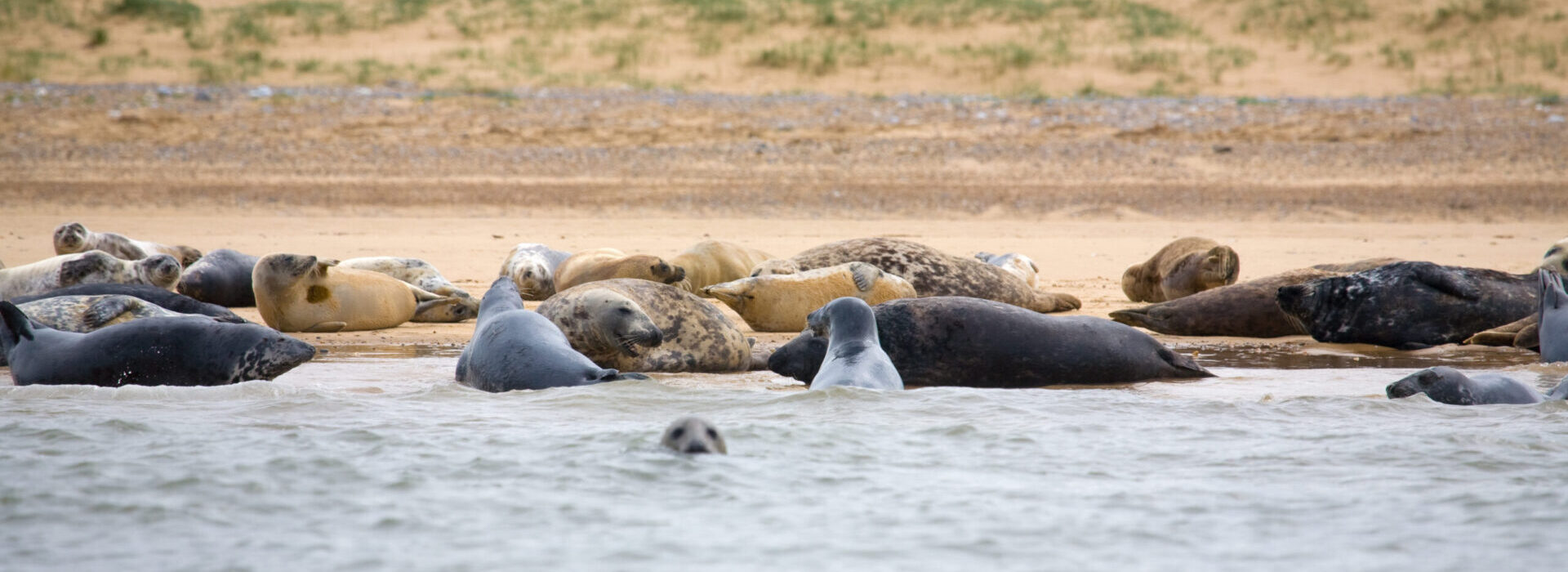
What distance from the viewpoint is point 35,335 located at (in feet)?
15.4

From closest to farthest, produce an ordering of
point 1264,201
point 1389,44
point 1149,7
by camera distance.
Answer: point 1264,201, point 1389,44, point 1149,7

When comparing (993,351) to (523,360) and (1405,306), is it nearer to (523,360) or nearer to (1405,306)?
(523,360)

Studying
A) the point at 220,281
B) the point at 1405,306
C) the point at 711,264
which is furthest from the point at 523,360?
the point at 1405,306

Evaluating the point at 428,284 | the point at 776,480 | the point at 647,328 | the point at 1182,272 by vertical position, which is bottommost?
the point at 776,480

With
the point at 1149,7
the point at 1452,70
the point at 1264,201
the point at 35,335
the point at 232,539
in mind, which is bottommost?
the point at 232,539

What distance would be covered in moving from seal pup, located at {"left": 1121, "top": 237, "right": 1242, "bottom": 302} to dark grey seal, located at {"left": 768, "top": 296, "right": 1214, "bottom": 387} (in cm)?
242

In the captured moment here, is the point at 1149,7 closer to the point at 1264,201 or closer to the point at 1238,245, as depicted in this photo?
the point at 1264,201

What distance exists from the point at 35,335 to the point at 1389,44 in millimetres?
25914

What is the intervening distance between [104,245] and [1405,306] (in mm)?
7233

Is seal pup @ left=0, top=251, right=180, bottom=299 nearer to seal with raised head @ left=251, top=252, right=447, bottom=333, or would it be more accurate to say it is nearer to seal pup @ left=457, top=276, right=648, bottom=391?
seal with raised head @ left=251, top=252, right=447, bottom=333

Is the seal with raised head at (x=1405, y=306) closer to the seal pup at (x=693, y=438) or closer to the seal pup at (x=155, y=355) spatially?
the seal pup at (x=693, y=438)

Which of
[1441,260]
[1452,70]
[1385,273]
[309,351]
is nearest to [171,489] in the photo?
[309,351]

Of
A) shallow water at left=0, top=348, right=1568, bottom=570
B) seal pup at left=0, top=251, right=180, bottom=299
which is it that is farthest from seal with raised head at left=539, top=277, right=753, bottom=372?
seal pup at left=0, top=251, right=180, bottom=299

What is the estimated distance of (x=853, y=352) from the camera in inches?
179
